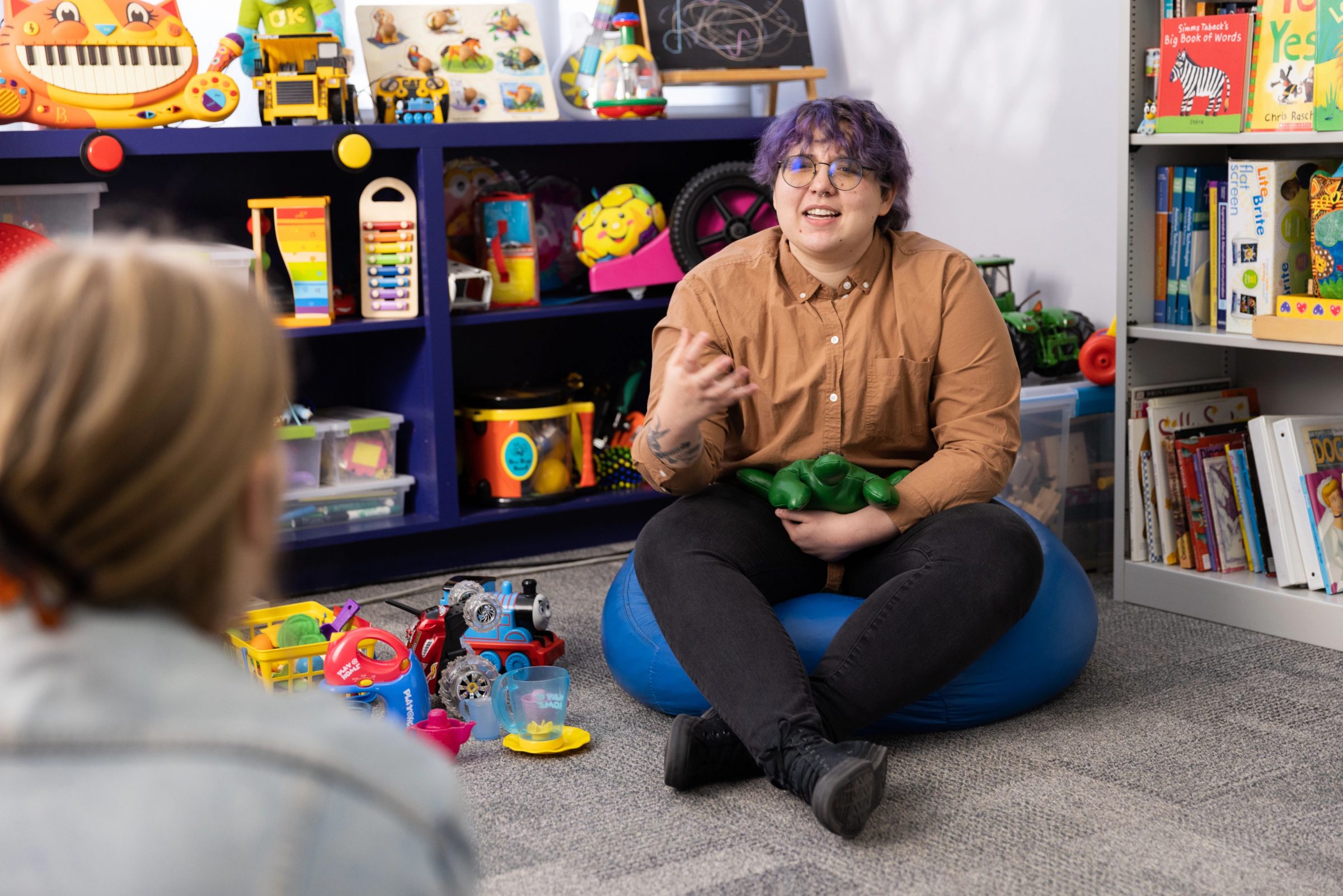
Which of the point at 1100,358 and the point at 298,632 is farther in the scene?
the point at 1100,358

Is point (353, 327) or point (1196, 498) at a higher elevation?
point (353, 327)

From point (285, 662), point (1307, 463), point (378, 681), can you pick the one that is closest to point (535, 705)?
point (378, 681)

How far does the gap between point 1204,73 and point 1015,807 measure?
1.31m

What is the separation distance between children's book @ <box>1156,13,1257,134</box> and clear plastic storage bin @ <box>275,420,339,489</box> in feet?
5.56

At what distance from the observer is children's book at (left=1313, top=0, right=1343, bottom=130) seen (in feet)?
6.59

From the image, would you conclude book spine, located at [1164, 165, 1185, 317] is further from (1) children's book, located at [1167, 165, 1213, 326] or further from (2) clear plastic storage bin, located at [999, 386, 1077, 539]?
(2) clear plastic storage bin, located at [999, 386, 1077, 539]

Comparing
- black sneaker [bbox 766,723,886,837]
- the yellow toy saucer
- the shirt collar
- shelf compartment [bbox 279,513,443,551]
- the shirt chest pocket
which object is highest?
the shirt collar

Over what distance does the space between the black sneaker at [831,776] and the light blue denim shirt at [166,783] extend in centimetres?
95

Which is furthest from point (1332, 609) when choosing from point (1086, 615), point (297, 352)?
point (297, 352)

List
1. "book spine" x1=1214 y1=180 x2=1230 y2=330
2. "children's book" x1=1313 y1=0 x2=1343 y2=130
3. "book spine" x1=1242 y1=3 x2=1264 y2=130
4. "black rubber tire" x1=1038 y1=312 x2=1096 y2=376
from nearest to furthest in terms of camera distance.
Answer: "children's book" x1=1313 y1=0 x2=1343 y2=130 < "book spine" x1=1242 y1=3 x2=1264 y2=130 < "book spine" x1=1214 y1=180 x2=1230 y2=330 < "black rubber tire" x1=1038 y1=312 x2=1096 y2=376

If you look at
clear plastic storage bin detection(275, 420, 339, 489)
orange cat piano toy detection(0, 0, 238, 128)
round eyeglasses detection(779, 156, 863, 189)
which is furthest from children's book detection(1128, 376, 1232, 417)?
orange cat piano toy detection(0, 0, 238, 128)

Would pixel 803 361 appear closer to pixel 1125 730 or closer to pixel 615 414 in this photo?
pixel 1125 730

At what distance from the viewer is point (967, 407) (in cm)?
193

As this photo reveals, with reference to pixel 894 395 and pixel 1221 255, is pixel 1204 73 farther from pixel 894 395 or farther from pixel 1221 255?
pixel 894 395
